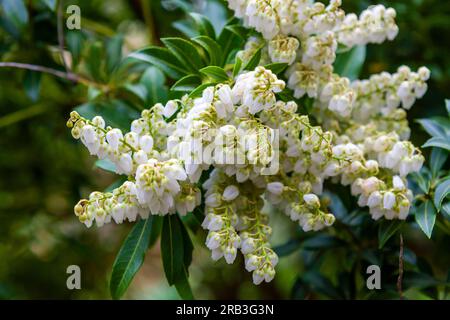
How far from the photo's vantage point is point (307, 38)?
1.29 meters

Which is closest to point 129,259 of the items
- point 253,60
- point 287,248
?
point 253,60

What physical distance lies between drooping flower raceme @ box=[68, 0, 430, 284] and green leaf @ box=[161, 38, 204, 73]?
0.13m

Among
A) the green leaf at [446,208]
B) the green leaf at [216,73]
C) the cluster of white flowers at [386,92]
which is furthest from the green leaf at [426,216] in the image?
the green leaf at [216,73]

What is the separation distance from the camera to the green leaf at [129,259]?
1.24 metres

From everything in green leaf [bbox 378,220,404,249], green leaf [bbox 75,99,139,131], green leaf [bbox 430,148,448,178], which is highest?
green leaf [bbox 75,99,139,131]

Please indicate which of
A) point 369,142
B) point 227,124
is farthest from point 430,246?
point 227,124

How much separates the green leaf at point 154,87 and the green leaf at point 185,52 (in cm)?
14

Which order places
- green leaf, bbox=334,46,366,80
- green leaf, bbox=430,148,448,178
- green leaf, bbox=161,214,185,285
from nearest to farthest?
green leaf, bbox=161,214,185,285, green leaf, bbox=430,148,448,178, green leaf, bbox=334,46,366,80

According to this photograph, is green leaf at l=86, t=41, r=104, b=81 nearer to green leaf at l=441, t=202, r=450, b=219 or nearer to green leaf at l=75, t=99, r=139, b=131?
green leaf at l=75, t=99, r=139, b=131

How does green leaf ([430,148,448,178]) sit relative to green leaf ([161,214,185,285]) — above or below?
above

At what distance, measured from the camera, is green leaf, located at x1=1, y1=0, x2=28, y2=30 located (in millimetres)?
1688

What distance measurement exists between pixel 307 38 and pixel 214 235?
20.1 inches

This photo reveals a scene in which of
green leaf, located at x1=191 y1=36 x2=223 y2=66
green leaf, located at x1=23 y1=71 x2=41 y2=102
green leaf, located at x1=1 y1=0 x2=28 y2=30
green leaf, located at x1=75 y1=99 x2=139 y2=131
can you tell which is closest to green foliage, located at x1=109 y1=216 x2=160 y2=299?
green leaf, located at x1=75 y1=99 x2=139 y2=131

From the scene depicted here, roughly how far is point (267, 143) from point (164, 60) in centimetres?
44
